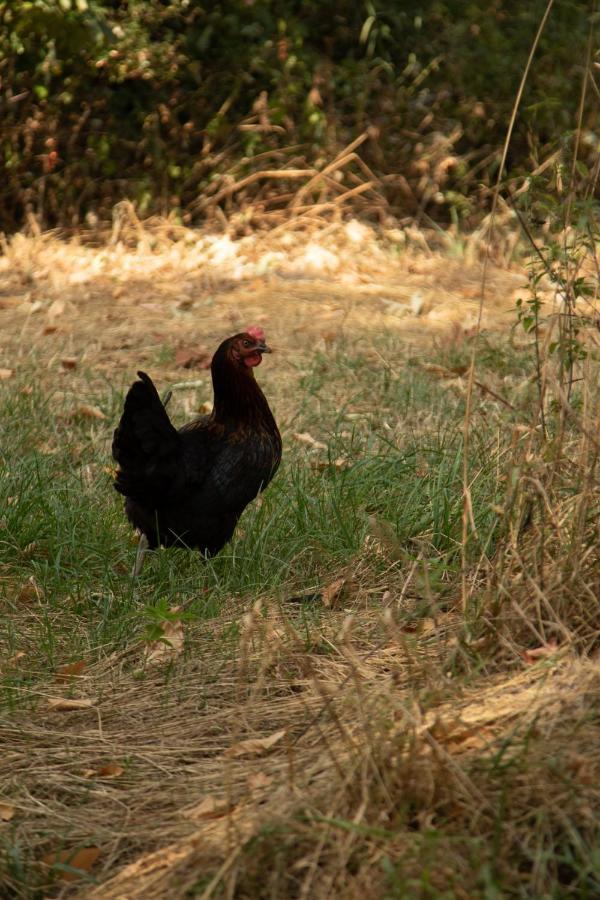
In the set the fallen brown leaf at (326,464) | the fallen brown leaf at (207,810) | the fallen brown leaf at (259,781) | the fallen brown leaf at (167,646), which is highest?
the fallen brown leaf at (259,781)

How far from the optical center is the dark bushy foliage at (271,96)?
8867 millimetres

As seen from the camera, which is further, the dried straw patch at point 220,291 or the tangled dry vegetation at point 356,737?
the dried straw patch at point 220,291

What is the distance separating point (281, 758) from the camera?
9.03 feet

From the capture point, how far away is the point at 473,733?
252 cm

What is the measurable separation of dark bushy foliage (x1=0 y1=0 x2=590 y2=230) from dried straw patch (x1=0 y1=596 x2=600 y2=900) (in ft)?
20.6

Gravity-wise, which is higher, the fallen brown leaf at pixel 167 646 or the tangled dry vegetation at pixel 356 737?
the tangled dry vegetation at pixel 356 737

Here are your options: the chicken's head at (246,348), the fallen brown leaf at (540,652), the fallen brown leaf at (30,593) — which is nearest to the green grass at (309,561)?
the fallen brown leaf at (30,593)

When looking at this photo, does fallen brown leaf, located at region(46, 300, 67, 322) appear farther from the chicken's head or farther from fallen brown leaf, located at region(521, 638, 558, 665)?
fallen brown leaf, located at region(521, 638, 558, 665)

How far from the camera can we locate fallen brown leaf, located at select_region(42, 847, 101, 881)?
97.3 inches

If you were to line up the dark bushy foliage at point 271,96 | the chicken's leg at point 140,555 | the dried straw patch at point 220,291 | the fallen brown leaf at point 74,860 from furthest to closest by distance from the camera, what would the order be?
the dark bushy foliage at point 271,96
the dried straw patch at point 220,291
the chicken's leg at point 140,555
the fallen brown leaf at point 74,860

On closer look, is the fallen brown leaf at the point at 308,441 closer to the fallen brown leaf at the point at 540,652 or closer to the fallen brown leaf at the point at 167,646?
the fallen brown leaf at the point at 167,646

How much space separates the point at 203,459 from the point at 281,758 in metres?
1.53

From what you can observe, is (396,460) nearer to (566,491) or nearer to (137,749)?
(566,491)

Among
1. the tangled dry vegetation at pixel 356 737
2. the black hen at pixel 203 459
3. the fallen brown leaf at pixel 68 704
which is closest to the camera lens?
the tangled dry vegetation at pixel 356 737
